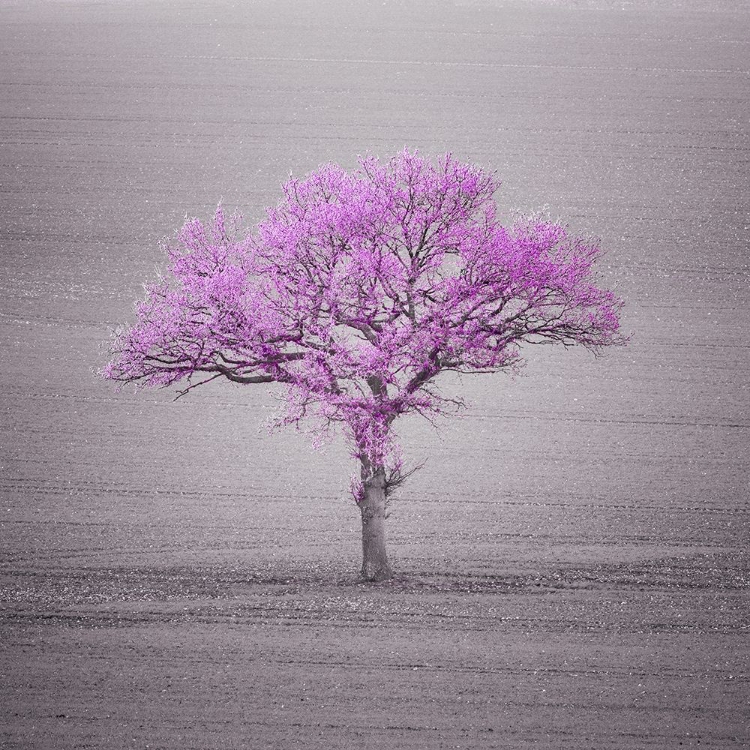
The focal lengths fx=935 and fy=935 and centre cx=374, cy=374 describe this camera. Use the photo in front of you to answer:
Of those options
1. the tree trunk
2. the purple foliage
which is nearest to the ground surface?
the tree trunk

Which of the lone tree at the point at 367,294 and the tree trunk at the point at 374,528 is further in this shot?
the tree trunk at the point at 374,528

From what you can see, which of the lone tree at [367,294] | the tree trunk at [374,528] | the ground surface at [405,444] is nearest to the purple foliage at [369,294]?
the lone tree at [367,294]

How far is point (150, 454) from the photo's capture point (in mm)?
25328

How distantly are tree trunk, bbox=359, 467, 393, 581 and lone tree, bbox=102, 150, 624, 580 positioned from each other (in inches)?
36.0

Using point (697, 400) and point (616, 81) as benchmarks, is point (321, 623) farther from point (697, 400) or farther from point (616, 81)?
point (616, 81)

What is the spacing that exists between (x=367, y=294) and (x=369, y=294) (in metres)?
0.04

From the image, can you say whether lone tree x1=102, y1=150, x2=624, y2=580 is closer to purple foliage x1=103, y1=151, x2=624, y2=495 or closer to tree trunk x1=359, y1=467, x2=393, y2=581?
purple foliage x1=103, y1=151, x2=624, y2=495

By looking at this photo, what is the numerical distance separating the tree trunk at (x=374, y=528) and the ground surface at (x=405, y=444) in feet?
1.40

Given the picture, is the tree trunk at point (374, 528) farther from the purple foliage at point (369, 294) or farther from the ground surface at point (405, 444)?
the purple foliage at point (369, 294)

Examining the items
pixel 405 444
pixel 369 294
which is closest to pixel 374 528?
pixel 369 294

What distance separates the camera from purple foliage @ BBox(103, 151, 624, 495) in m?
17.6

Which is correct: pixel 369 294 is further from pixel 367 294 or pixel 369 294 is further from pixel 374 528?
pixel 374 528

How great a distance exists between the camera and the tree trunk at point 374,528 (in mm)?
19219

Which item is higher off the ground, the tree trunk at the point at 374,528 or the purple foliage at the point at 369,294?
the purple foliage at the point at 369,294
